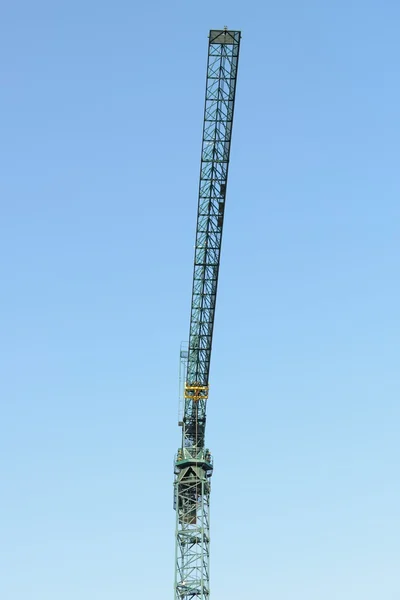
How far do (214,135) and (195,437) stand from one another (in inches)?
1168

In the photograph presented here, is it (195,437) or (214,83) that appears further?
(195,437)

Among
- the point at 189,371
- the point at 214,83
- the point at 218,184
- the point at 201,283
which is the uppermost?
the point at 214,83

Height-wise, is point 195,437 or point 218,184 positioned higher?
point 218,184

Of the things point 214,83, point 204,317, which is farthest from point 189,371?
point 214,83

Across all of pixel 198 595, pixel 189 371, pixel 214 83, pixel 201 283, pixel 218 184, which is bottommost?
pixel 198 595

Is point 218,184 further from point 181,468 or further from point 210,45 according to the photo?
point 181,468

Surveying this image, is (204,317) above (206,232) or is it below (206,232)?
below

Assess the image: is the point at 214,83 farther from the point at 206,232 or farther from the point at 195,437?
the point at 195,437

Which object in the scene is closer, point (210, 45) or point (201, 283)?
point (210, 45)

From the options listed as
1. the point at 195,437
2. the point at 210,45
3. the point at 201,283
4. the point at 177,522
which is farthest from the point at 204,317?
the point at 210,45

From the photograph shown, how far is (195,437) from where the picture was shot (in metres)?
102

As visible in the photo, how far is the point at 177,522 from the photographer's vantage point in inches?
3868

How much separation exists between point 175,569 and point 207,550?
347cm

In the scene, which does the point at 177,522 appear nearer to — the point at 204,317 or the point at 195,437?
the point at 195,437
